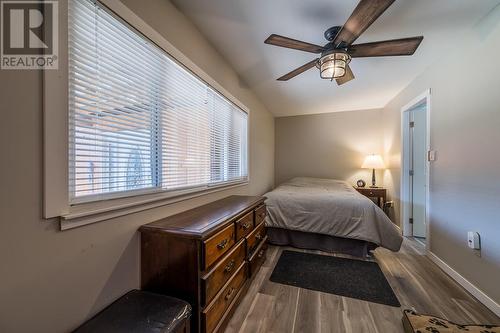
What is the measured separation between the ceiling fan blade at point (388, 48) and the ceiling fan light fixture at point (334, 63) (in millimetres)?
87

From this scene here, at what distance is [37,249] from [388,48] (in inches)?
97.2

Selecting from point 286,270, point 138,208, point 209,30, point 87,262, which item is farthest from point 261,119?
point 87,262

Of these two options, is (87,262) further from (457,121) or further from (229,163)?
(457,121)

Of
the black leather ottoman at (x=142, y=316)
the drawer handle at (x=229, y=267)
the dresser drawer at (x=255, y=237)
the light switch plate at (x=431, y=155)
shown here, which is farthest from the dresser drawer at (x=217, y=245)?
the light switch plate at (x=431, y=155)

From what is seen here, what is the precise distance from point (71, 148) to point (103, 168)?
0.17 meters

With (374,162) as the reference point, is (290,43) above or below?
above

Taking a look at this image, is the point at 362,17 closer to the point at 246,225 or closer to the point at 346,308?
the point at 246,225

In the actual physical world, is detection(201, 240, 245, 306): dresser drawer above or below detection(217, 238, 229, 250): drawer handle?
A: below

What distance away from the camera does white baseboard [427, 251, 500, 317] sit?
1.54 metres

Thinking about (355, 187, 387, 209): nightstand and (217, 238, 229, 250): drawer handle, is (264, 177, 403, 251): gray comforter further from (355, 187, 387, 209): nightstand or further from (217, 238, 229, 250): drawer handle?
(217, 238, 229, 250): drawer handle

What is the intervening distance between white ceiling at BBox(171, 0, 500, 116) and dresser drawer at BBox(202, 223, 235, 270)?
1650mm

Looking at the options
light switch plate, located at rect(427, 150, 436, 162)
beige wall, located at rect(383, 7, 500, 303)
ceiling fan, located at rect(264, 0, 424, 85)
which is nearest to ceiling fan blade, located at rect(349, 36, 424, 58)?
ceiling fan, located at rect(264, 0, 424, 85)

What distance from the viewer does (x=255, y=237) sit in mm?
1992

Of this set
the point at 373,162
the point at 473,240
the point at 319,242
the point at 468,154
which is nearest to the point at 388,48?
the point at 468,154
